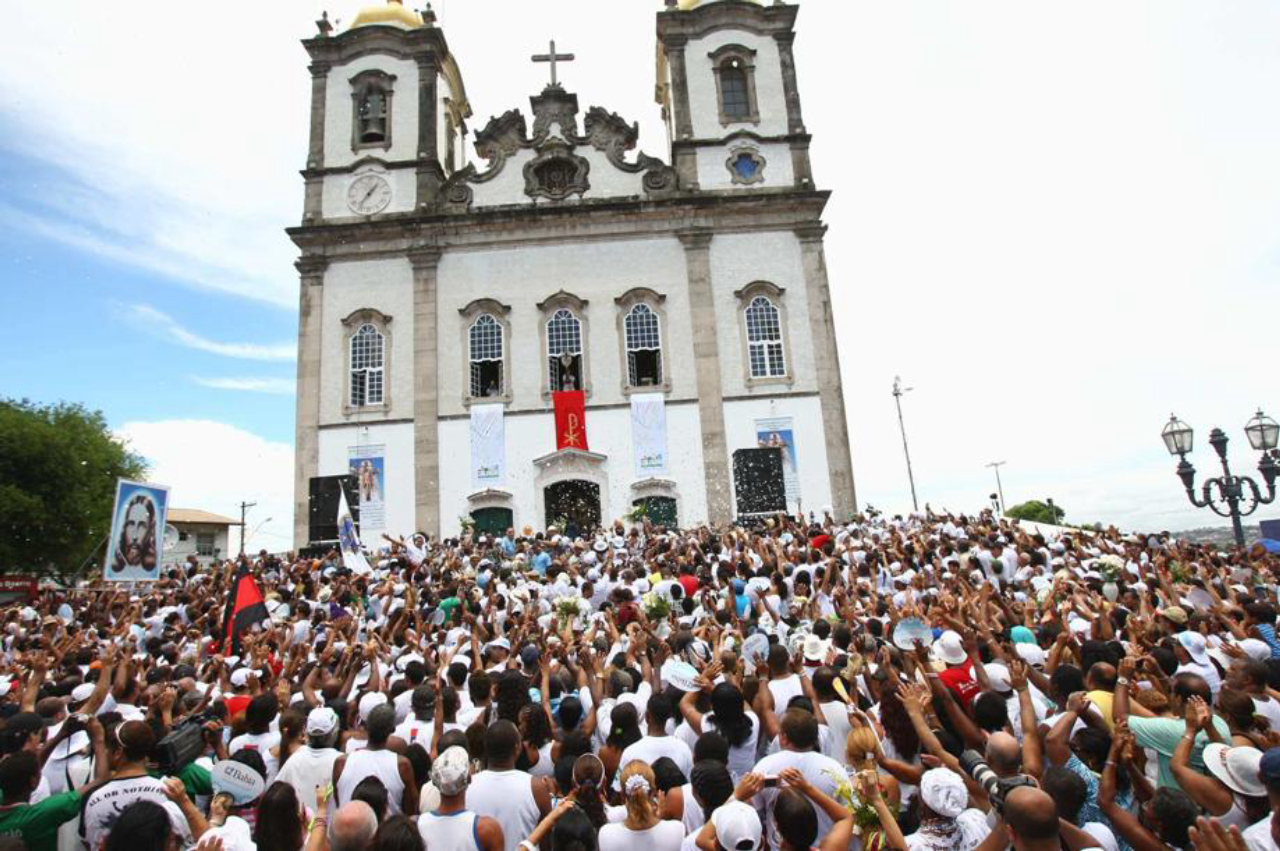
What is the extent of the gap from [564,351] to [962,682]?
23.0m

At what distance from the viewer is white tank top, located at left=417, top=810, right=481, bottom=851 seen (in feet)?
12.2

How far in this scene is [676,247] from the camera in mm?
27891

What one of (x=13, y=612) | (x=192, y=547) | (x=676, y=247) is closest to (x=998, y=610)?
(x=13, y=612)

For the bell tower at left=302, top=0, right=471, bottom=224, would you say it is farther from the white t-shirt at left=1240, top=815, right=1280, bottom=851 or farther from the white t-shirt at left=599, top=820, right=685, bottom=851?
the white t-shirt at left=1240, top=815, right=1280, bottom=851

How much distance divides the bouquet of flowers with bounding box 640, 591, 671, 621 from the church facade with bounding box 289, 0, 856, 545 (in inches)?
631

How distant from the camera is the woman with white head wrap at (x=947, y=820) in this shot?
3352mm

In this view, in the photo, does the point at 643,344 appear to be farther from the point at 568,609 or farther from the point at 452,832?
the point at 452,832

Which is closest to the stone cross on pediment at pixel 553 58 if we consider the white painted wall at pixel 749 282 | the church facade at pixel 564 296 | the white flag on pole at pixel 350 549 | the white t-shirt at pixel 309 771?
the church facade at pixel 564 296

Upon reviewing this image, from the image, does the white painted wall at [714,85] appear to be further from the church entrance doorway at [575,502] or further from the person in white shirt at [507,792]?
the person in white shirt at [507,792]

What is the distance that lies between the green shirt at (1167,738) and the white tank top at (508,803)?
310 centimetres

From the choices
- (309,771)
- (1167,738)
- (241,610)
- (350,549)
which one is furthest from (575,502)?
(1167,738)

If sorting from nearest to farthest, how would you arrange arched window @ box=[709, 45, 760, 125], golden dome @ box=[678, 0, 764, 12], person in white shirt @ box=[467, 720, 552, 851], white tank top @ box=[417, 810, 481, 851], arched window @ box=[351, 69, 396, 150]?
1. white tank top @ box=[417, 810, 481, 851]
2. person in white shirt @ box=[467, 720, 552, 851]
3. arched window @ box=[351, 69, 396, 150]
4. arched window @ box=[709, 45, 760, 125]
5. golden dome @ box=[678, 0, 764, 12]

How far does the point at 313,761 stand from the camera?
470 cm

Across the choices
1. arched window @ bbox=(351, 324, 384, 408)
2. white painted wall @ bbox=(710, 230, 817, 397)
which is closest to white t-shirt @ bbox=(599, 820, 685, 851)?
white painted wall @ bbox=(710, 230, 817, 397)
